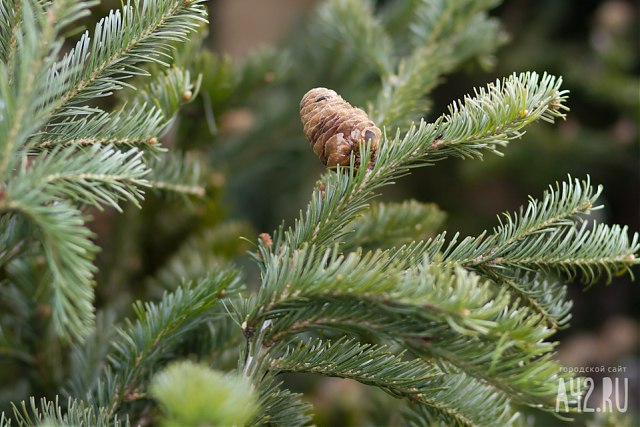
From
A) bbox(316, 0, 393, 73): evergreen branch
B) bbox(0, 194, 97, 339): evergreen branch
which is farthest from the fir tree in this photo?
bbox(316, 0, 393, 73): evergreen branch

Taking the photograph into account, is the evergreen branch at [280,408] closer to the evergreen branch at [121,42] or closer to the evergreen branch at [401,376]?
the evergreen branch at [401,376]

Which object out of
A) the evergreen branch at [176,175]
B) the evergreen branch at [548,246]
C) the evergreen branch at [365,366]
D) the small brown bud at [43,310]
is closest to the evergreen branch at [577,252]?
the evergreen branch at [548,246]

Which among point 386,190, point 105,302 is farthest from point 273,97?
point 105,302

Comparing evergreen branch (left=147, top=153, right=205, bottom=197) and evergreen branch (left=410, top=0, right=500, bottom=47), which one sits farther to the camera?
evergreen branch (left=410, top=0, right=500, bottom=47)

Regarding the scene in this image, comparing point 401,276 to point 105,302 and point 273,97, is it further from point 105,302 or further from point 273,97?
point 273,97

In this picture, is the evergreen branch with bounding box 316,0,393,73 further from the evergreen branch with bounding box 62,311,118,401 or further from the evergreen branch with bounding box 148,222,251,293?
the evergreen branch with bounding box 62,311,118,401

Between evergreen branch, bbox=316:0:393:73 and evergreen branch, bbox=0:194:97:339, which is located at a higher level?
evergreen branch, bbox=316:0:393:73
